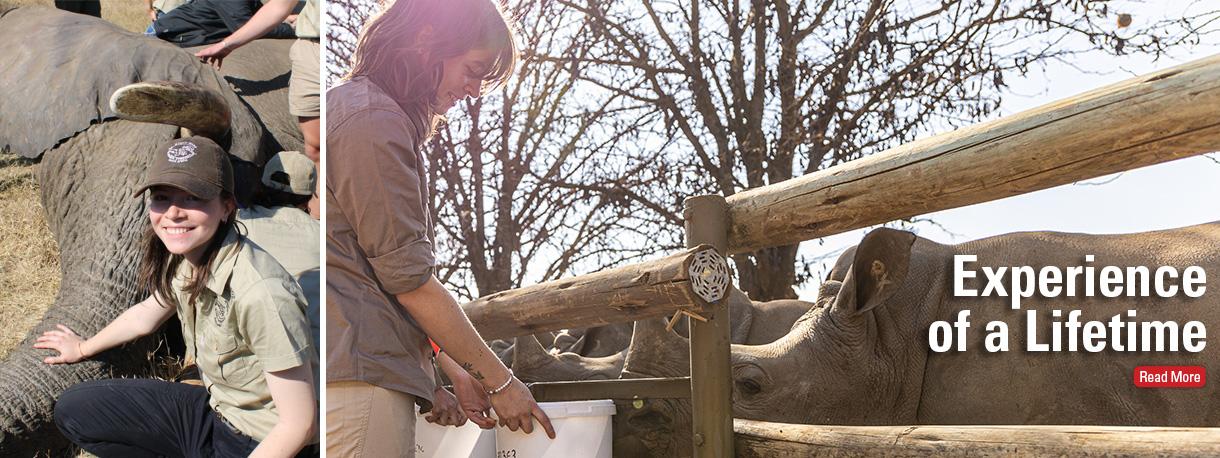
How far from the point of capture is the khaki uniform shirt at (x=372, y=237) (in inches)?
74.5

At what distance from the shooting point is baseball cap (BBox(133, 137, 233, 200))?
2.61 metres

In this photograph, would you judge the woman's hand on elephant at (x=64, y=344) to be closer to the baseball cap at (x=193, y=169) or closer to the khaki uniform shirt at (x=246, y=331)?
the khaki uniform shirt at (x=246, y=331)

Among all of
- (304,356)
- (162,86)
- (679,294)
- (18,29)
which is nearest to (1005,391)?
(679,294)

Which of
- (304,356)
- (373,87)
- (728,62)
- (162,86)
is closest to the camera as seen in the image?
(373,87)

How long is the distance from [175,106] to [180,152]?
363 millimetres

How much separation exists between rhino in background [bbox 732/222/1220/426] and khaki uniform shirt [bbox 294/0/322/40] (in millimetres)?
2276

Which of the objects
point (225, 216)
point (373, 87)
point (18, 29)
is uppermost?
point (18, 29)

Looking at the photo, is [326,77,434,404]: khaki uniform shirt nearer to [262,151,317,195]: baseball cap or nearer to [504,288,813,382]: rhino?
[262,151,317,195]: baseball cap

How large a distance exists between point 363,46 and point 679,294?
4.28 ft

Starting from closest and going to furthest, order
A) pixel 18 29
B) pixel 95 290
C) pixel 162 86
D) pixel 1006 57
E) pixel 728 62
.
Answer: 1. pixel 162 86
2. pixel 95 290
3. pixel 18 29
4. pixel 1006 57
5. pixel 728 62

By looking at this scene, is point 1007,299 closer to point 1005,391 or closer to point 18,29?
point 1005,391

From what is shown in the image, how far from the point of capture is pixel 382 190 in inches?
74.3

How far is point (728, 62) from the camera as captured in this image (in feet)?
28.0

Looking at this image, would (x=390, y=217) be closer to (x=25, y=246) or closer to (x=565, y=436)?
(x=565, y=436)
